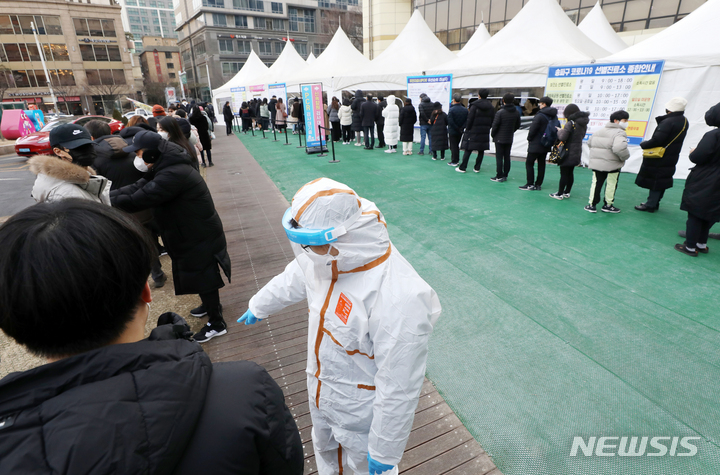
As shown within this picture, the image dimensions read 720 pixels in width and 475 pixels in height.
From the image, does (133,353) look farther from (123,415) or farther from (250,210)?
(250,210)

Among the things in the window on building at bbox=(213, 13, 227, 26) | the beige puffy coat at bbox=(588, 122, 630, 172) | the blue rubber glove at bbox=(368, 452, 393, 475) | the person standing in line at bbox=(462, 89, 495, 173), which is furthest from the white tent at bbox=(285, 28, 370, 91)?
the window on building at bbox=(213, 13, 227, 26)

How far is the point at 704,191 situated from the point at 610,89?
16.7 feet

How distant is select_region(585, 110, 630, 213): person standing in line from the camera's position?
575cm

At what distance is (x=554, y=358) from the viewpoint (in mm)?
3051

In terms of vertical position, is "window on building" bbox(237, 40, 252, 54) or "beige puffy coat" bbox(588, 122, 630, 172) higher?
"window on building" bbox(237, 40, 252, 54)

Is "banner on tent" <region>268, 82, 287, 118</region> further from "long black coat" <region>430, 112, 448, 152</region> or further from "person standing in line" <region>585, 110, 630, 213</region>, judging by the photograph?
"person standing in line" <region>585, 110, 630, 213</region>

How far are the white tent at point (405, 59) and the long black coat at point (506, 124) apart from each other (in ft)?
17.7

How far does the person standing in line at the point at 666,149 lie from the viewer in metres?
5.44

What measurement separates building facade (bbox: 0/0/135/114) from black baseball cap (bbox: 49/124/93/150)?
162ft

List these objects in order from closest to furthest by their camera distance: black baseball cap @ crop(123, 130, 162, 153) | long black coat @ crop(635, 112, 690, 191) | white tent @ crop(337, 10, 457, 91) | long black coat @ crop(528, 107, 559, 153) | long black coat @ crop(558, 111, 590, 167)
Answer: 1. black baseball cap @ crop(123, 130, 162, 153)
2. long black coat @ crop(635, 112, 690, 191)
3. long black coat @ crop(558, 111, 590, 167)
4. long black coat @ crop(528, 107, 559, 153)
5. white tent @ crop(337, 10, 457, 91)

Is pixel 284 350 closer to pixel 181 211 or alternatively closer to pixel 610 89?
pixel 181 211

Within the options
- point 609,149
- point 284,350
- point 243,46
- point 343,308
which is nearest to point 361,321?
point 343,308

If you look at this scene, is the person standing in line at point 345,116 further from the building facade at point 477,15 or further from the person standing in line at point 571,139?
the person standing in line at point 571,139

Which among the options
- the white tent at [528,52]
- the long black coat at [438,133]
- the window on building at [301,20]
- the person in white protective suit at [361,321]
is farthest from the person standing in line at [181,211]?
the window on building at [301,20]
